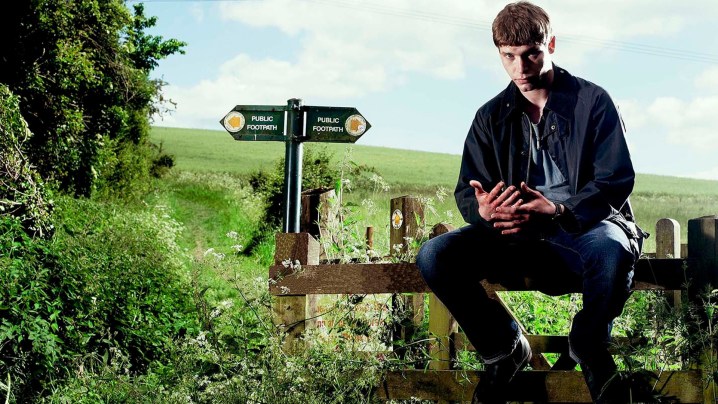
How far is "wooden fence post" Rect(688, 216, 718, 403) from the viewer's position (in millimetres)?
4430

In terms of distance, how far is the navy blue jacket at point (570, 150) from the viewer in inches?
152

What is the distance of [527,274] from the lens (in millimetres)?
4316

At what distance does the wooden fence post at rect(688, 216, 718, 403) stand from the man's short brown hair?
1.43 m

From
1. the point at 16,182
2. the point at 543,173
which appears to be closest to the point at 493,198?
the point at 543,173

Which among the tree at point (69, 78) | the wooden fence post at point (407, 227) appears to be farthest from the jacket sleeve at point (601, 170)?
the tree at point (69, 78)

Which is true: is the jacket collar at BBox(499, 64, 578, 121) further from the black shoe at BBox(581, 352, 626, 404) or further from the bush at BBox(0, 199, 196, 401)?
the bush at BBox(0, 199, 196, 401)

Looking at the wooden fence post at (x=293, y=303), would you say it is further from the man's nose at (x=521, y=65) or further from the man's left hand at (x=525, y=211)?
the man's nose at (x=521, y=65)

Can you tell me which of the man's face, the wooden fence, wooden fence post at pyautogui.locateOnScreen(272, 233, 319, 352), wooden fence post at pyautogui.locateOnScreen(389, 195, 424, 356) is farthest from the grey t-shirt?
wooden fence post at pyautogui.locateOnScreen(389, 195, 424, 356)

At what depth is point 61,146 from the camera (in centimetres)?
1594

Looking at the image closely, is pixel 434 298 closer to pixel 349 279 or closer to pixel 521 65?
pixel 349 279

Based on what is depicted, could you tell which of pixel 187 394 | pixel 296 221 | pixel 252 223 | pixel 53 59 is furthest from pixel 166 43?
pixel 187 394

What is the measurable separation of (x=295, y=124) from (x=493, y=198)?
2.66 meters

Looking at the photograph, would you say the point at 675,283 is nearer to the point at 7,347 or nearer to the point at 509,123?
the point at 509,123

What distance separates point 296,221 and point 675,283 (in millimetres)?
2690
